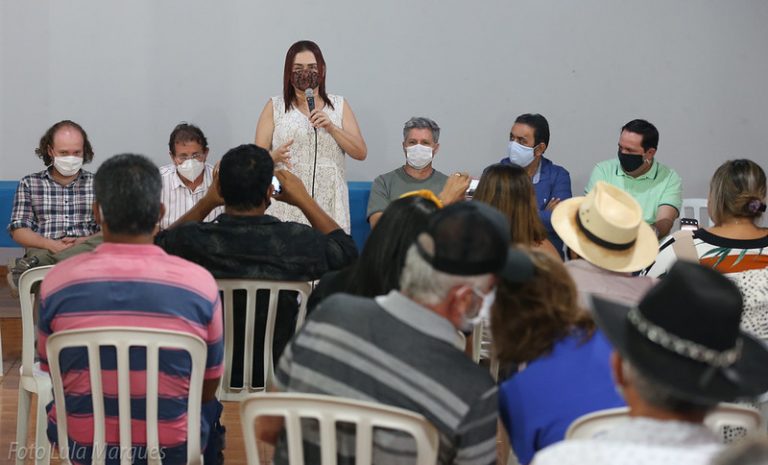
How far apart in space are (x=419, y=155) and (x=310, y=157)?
55 centimetres

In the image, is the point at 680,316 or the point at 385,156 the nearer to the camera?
the point at 680,316

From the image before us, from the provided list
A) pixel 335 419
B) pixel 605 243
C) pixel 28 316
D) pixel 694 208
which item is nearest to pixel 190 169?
pixel 28 316

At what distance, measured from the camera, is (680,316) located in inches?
56.3

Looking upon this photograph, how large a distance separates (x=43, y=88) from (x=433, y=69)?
2384 mm

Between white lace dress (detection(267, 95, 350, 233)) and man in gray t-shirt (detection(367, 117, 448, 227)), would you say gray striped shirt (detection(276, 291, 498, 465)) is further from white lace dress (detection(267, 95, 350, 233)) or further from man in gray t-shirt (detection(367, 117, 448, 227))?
man in gray t-shirt (detection(367, 117, 448, 227))

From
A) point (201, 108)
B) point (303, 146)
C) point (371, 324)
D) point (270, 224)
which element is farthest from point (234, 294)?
point (201, 108)

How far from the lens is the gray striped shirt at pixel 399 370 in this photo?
1830mm

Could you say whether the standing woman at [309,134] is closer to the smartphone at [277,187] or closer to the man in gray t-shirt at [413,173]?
the man in gray t-shirt at [413,173]

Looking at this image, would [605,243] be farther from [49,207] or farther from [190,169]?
[49,207]

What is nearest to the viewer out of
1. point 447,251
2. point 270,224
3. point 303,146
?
point 447,251

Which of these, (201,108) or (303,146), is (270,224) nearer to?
(303,146)

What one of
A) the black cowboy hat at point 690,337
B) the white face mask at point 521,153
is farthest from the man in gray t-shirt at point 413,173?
the black cowboy hat at point 690,337

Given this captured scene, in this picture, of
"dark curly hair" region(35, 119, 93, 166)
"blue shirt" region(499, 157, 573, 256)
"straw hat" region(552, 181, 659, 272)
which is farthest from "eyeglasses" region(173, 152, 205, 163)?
"straw hat" region(552, 181, 659, 272)

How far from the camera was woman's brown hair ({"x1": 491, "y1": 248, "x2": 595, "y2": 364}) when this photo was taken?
1949 millimetres
